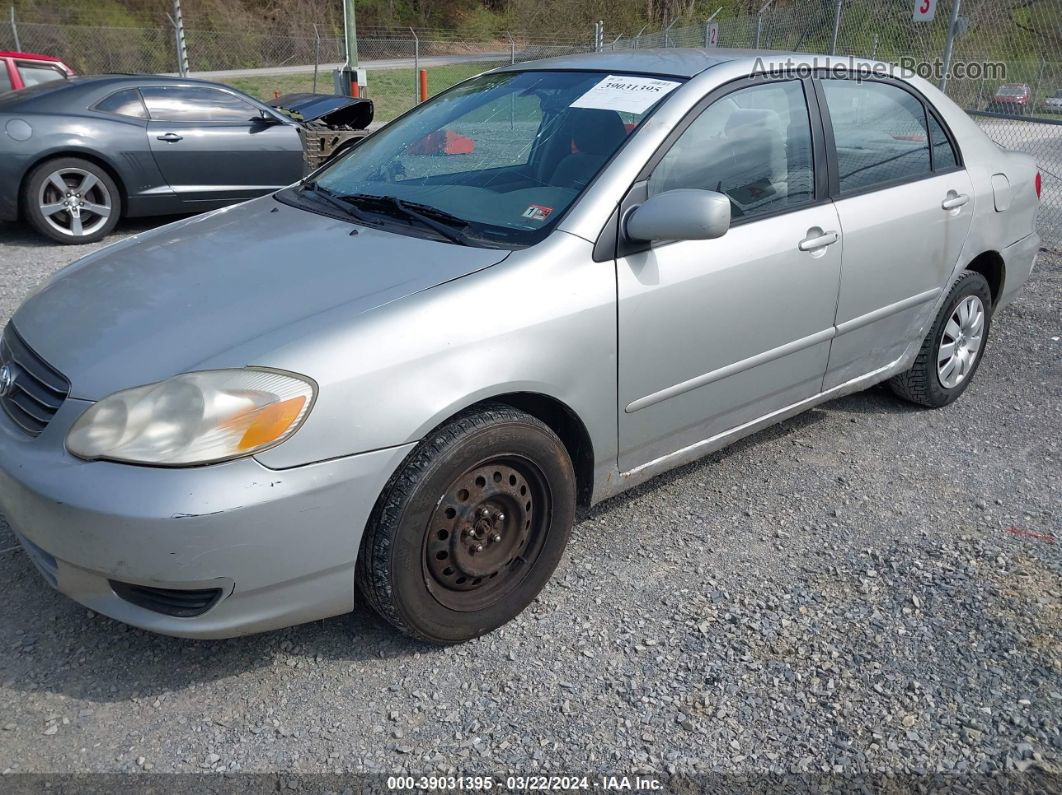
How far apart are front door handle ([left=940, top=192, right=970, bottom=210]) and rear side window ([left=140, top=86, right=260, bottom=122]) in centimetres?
643

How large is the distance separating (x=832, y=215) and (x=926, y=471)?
1220 mm

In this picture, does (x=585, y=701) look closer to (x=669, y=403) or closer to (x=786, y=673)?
(x=786, y=673)

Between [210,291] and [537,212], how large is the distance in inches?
40.7

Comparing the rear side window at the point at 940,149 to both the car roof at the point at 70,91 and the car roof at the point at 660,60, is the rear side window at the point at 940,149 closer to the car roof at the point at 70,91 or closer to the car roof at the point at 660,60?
the car roof at the point at 660,60

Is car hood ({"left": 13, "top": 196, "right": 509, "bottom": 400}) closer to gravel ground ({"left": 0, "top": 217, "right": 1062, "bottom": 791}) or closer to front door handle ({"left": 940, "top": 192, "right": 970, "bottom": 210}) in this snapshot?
gravel ground ({"left": 0, "top": 217, "right": 1062, "bottom": 791})

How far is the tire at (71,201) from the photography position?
7176 mm

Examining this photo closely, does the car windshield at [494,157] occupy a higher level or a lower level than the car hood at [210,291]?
higher

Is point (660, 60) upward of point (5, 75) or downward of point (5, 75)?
upward

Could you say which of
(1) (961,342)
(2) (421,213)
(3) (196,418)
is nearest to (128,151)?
(2) (421,213)

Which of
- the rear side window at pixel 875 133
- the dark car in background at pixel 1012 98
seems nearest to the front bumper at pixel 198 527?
the rear side window at pixel 875 133

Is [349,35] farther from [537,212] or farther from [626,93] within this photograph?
[537,212]

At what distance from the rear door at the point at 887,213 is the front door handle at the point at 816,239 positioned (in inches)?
3.7

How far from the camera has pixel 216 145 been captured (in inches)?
316

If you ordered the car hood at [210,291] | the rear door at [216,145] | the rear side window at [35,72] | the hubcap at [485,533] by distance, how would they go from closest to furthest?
the car hood at [210,291] < the hubcap at [485,533] < the rear door at [216,145] < the rear side window at [35,72]
